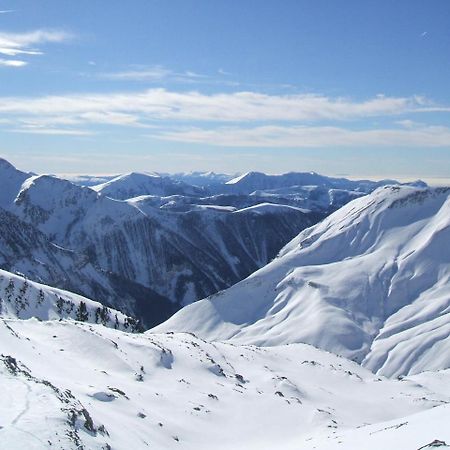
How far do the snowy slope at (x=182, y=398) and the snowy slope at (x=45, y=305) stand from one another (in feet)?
142

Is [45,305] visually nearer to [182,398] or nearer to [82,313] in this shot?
[82,313]

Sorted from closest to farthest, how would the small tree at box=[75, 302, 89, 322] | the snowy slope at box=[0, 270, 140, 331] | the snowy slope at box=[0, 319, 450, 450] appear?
1. the snowy slope at box=[0, 319, 450, 450]
2. the snowy slope at box=[0, 270, 140, 331]
3. the small tree at box=[75, 302, 89, 322]

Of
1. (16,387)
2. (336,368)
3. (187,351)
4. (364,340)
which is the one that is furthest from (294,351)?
(364,340)

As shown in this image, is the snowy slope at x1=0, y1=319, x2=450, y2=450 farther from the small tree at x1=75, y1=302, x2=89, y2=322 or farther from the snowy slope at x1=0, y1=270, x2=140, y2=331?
the snowy slope at x1=0, y1=270, x2=140, y2=331

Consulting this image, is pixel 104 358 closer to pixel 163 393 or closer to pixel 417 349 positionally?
pixel 163 393

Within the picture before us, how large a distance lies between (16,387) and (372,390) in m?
64.9

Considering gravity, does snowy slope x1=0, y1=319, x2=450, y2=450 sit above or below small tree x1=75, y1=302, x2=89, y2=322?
above

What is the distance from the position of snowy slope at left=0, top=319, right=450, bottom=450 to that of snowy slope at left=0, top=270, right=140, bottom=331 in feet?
142

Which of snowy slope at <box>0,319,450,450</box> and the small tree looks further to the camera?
the small tree

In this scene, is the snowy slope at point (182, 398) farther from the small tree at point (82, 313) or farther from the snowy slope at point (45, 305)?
the snowy slope at point (45, 305)

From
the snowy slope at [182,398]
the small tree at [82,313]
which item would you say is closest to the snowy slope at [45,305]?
the small tree at [82,313]

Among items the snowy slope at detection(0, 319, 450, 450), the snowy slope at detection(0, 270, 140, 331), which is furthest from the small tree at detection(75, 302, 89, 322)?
the snowy slope at detection(0, 319, 450, 450)

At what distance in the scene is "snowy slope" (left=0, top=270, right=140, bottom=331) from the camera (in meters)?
116

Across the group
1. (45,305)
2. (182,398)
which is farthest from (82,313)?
(182,398)
